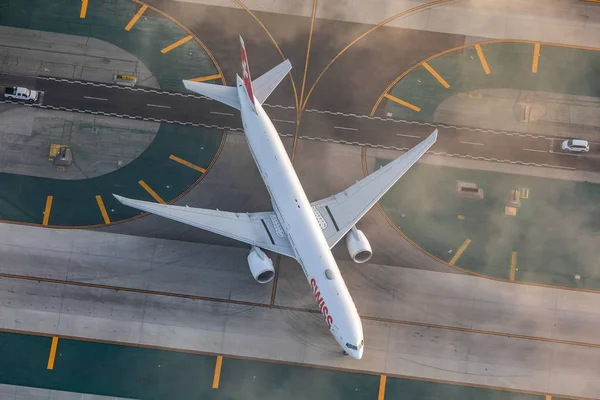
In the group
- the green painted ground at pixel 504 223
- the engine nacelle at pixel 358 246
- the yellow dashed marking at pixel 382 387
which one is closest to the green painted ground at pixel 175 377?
the yellow dashed marking at pixel 382 387

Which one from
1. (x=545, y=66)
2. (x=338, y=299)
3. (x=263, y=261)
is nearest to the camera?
(x=338, y=299)

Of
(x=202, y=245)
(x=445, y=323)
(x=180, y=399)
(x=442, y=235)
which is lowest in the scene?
(x=180, y=399)

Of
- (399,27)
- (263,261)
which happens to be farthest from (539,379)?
(399,27)

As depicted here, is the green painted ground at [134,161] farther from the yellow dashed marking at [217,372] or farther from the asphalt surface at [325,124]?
the yellow dashed marking at [217,372]

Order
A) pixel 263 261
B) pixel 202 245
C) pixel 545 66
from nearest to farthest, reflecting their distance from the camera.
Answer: pixel 263 261
pixel 202 245
pixel 545 66

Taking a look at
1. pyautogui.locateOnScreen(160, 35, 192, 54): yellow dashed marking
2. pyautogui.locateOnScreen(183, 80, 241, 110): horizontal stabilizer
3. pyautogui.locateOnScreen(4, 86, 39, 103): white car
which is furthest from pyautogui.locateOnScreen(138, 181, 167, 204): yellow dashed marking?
pyautogui.locateOnScreen(4, 86, 39, 103): white car

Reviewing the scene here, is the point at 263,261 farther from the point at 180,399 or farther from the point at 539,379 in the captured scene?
the point at 539,379

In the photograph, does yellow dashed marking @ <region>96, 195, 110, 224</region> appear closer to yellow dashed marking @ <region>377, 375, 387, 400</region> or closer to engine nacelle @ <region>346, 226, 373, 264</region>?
engine nacelle @ <region>346, 226, 373, 264</region>
